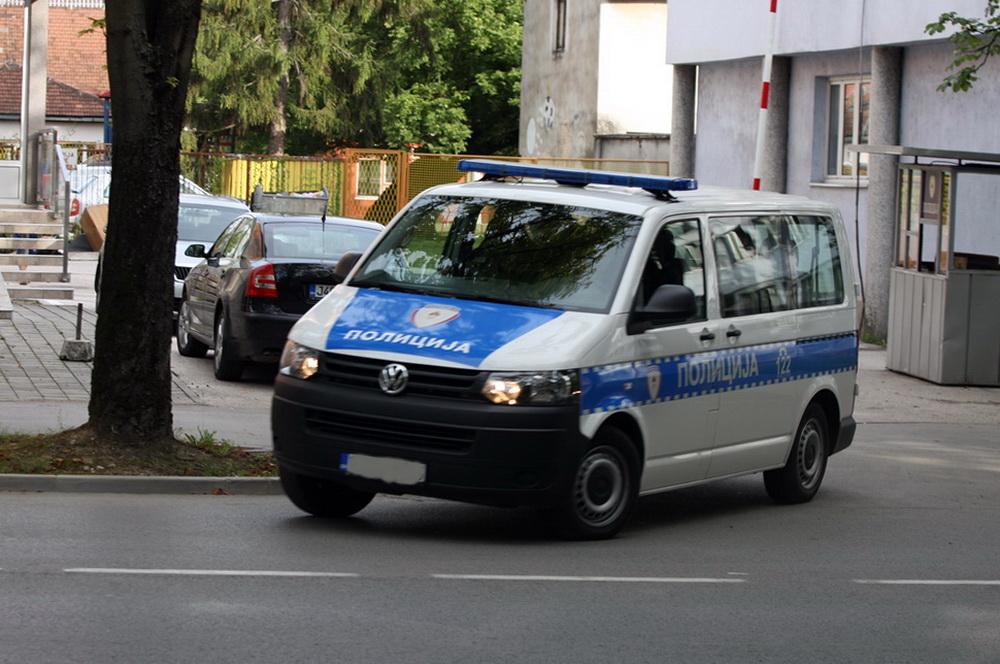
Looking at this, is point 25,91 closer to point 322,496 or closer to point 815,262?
point 815,262

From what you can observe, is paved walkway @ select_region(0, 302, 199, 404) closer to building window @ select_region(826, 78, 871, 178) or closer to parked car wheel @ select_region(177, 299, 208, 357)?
parked car wheel @ select_region(177, 299, 208, 357)

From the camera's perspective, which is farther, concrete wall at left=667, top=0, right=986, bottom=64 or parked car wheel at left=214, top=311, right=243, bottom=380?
concrete wall at left=667, top=0, right=986, bottom=64

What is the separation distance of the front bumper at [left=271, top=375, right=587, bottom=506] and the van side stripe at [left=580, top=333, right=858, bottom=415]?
10.5 inches

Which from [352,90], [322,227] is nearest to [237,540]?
[322,227]

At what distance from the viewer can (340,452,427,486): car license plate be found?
30.3 feet

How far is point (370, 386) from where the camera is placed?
30.7ft

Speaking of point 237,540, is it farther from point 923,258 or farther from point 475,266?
point 923,258

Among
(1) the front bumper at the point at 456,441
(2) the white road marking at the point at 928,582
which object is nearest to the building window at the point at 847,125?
(2) the white road marking at the point at 928,582

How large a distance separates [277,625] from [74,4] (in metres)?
87.1

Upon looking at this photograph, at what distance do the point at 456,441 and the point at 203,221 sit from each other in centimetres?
1572

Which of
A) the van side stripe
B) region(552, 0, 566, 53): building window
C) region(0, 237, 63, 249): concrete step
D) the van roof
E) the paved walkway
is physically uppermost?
region(552, 0, 566, 53): building window

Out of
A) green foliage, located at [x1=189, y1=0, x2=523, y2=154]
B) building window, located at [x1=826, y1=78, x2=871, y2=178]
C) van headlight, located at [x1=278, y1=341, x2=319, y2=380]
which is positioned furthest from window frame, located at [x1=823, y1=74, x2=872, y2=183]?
green foliage, located at [x1=189, y1=0, x2=523, y2=154]

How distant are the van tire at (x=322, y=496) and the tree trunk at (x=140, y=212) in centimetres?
168

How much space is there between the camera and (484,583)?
848 centimetres
